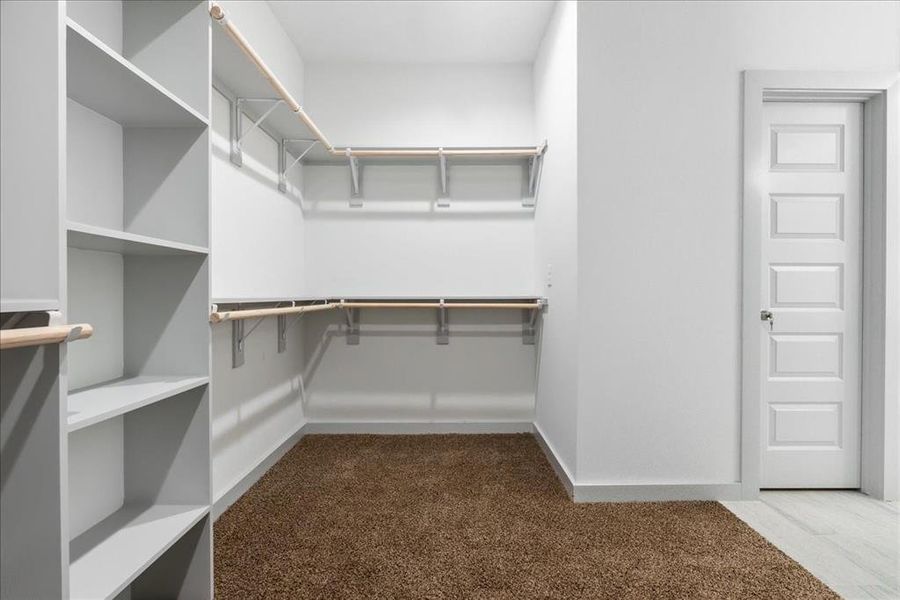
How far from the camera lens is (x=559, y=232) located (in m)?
2.48

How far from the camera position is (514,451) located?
9.45 ft

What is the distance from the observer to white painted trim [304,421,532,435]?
3260 mm

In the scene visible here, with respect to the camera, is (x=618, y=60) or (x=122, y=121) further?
(x=618, y=60)

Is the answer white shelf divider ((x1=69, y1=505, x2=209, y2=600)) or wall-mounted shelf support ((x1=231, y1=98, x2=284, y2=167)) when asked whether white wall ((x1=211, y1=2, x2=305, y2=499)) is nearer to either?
wall-mounted shelf support ((x1=231, y1=98, x2=284, y2=167))

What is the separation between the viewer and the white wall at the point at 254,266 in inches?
81.0

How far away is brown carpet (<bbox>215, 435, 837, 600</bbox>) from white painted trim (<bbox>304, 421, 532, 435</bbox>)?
72cm

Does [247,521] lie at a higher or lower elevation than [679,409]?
lower

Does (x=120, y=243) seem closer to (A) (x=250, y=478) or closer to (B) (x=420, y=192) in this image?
(A) (x=250, y=478)

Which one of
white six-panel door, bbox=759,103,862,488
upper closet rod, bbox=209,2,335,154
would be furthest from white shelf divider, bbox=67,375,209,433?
white six-panel door, bbox=759,103,862,488

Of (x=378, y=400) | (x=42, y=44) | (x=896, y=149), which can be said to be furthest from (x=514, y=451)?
(x=42, y=44)

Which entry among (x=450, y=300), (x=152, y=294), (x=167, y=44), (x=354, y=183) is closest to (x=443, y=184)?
(x=354, y=183)

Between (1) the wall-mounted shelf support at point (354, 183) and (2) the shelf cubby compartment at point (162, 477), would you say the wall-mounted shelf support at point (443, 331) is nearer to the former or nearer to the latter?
(1) the wall-mounted shelf support at point (354, 183)

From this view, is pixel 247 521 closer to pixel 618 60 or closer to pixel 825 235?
pixel 618 60

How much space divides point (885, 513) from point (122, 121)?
10.7 feet
